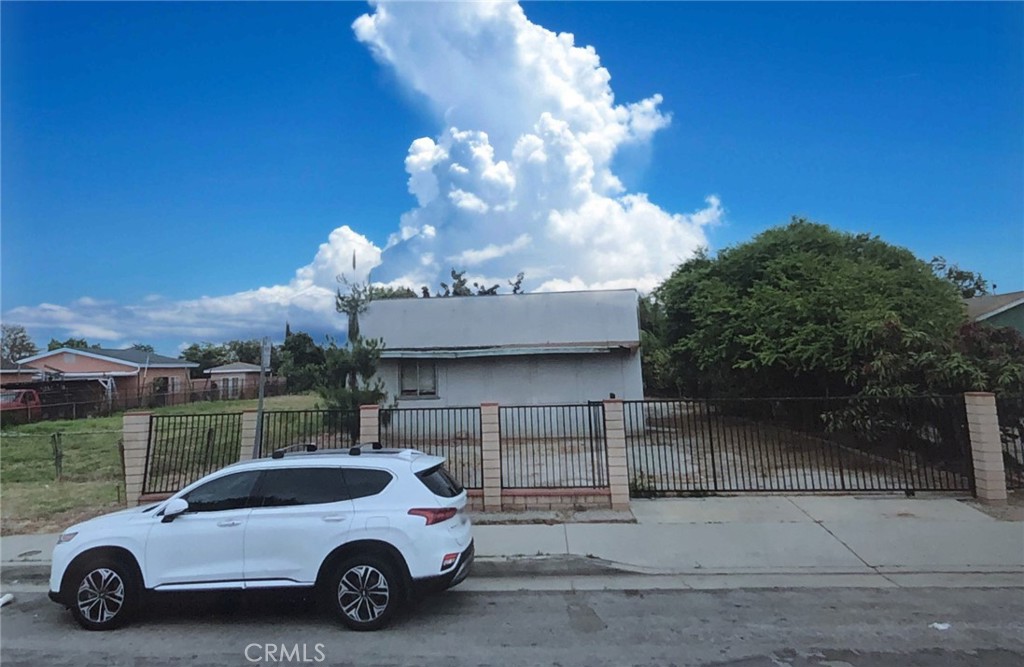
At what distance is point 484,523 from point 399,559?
10.8 feet

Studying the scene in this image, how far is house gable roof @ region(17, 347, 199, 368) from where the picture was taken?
36375 mm

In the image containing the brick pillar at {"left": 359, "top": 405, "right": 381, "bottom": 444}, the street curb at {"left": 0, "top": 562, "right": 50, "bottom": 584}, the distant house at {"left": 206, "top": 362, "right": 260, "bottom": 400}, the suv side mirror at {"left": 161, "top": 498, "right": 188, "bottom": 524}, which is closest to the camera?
the suv side mirror at {"left": 161, "top": 498, "right": 188, "bottom": 524}

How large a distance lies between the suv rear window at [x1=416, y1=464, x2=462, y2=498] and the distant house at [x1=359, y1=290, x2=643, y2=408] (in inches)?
427

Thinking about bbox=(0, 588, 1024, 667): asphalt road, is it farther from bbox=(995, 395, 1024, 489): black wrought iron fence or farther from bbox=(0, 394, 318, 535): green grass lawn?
bbox=(995, 395, 1024, 489): black wrought iron fence

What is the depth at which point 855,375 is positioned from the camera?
463 inches

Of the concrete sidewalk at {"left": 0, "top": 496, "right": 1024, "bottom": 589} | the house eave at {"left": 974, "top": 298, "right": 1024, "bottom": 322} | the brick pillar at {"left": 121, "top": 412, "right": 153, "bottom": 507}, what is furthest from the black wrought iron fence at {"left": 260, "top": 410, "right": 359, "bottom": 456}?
the house eave at {"left": 974, "top": 298, "right": 1024, "bottom": 322}

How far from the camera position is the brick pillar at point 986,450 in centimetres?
837

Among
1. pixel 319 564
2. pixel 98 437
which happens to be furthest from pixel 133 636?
pixel 98 437

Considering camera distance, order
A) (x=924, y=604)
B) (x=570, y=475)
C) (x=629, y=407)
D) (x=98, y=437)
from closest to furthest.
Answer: (x=924, y=604) < (x=570, y=475) < (x=629, y=407) < (x=98, y=437)

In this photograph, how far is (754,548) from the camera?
6852 mm

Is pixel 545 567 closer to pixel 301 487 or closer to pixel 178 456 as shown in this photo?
pixel 301 487

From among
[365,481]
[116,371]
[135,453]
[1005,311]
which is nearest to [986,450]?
[365,481]

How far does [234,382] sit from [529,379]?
123ft

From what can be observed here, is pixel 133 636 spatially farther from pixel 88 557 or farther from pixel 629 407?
pixel 629 407
